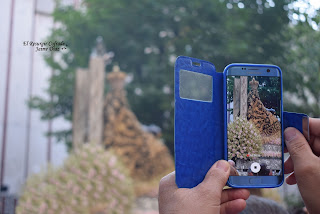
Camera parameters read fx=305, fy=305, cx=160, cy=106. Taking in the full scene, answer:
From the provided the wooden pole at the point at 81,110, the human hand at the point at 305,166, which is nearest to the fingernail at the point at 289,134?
the human hand at the point at 305,166

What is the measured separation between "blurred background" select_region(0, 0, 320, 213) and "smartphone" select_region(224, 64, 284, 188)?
0.90 meters

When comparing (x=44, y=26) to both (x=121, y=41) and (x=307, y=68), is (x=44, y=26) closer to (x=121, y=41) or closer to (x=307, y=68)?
(x=121, y=41)

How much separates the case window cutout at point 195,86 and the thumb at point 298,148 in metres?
0.14

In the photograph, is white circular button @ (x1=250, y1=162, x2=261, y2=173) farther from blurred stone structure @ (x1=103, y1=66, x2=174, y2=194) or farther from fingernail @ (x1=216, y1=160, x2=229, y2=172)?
blurred stone structure @ (x1=103, y1=66, x2=174, y2=194)

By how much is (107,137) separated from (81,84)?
556mm

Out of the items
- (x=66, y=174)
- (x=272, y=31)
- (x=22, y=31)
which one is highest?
(x=22, y=31)

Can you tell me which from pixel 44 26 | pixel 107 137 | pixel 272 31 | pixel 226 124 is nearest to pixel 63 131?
pixel 107 137

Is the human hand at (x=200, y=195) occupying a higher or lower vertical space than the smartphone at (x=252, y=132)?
lower

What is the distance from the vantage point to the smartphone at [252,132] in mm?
467

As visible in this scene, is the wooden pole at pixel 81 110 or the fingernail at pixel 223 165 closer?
the fingernail at pixel 223 165

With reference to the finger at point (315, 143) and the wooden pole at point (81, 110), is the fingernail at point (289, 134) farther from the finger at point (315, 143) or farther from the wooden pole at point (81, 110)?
the wooden pole at point (81, 110)

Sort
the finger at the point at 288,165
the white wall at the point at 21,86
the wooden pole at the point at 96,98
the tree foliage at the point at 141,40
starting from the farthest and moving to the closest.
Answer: the tree foliage at the point at 141,40 → the wooden pole at the point at 96,98 → the white wall at the point at 21,86 → the finger at the point at 288,165

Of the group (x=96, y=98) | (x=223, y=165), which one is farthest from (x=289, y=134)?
(x=96, y=98)

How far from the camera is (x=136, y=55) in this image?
362cm
